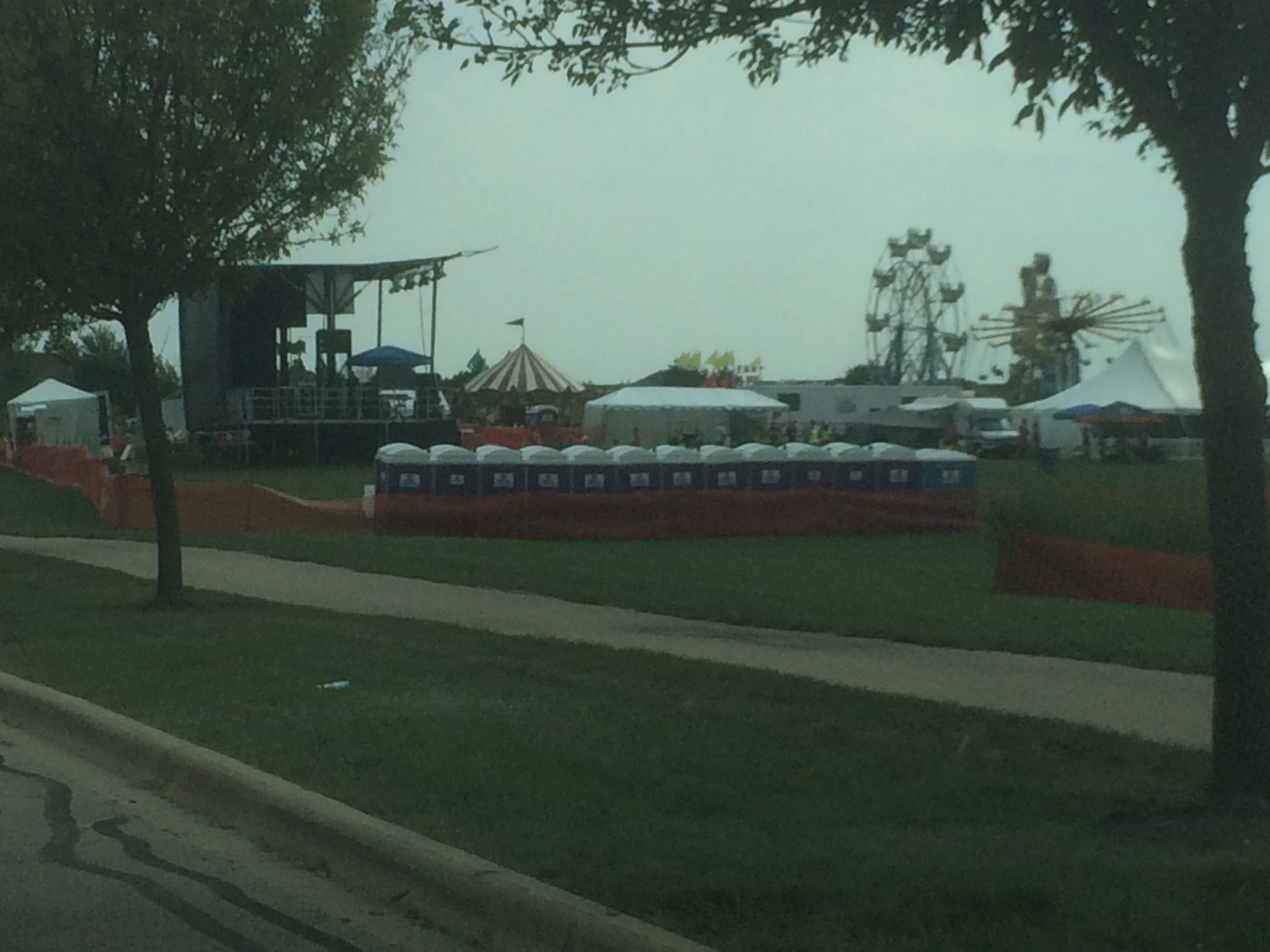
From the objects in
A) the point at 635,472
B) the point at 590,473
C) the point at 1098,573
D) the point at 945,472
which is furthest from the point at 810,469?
the point at 1098,573

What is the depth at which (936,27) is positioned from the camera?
7.29 metres

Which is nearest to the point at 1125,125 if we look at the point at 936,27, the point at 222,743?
the point at 936,27

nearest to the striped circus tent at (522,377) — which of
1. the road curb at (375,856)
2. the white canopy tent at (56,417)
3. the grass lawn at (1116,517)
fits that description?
the white canopy tent at (56,417)

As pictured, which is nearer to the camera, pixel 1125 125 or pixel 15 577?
pixel 1125 125

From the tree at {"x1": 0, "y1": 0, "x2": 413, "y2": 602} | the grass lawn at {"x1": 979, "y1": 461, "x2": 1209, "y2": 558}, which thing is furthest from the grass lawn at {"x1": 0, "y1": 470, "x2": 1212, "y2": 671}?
the tree at {"x1": 0, "y1": 0, "x2": 413, "y2": 602}

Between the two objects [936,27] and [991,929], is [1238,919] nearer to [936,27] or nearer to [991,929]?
[991,929]

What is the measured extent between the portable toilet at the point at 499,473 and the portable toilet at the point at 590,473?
0.80 metres

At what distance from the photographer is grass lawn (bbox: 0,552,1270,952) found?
5723mm

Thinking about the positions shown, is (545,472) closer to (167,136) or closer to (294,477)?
(167,136)

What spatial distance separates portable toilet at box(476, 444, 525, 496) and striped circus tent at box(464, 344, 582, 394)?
147ft

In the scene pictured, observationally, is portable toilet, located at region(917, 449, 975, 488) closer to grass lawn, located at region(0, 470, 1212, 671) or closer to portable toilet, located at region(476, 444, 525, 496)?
grass lawn, located at region(0, 470, 1212, 671)

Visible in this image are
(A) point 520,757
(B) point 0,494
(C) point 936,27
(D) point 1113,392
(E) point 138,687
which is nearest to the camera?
(C) point 936,27

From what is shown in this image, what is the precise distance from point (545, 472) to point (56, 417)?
39038 millimetres

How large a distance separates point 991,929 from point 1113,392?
2145 inches
